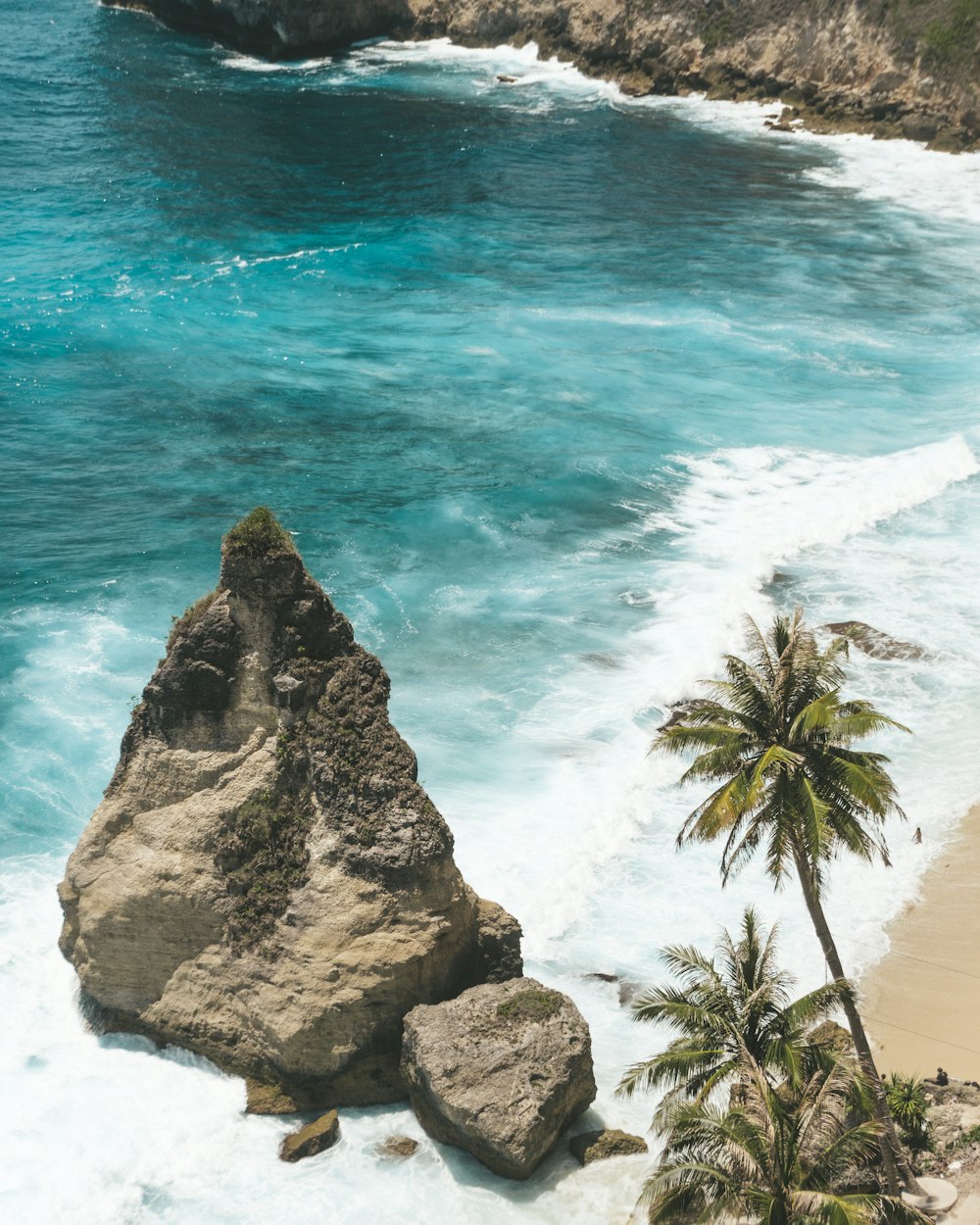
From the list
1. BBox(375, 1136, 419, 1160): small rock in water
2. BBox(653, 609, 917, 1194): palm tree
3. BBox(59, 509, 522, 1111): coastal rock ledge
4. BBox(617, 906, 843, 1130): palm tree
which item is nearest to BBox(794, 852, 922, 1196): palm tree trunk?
BBox(653, 609, 917, 1194): palm tree

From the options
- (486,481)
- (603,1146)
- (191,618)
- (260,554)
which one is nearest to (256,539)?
(260,554)

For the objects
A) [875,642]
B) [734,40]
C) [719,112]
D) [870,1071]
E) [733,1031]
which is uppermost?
[734,40]

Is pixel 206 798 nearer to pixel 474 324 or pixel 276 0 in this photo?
pixel 474 324

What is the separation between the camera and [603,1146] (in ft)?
72.4

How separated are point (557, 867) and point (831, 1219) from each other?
13.9m

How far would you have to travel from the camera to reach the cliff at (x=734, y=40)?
81.2 meters

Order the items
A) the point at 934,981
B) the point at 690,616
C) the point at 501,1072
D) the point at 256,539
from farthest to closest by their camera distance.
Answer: the point at 690,616
the point at 934,981
the point at 256,539
the point at 501,1072

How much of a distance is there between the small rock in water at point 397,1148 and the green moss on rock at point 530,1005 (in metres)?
2.61

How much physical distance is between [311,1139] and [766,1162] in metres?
8.51

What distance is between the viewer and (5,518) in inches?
1706

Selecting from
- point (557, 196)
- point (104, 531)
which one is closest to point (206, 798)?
point (104, 531)

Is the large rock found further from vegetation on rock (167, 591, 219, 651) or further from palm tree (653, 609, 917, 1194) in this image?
vegetation on rock (167, 591, 219, 651)

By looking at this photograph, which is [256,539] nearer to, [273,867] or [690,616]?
[273,867]

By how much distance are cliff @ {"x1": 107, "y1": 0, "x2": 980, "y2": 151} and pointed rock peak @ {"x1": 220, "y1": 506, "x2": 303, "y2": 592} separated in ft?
234
